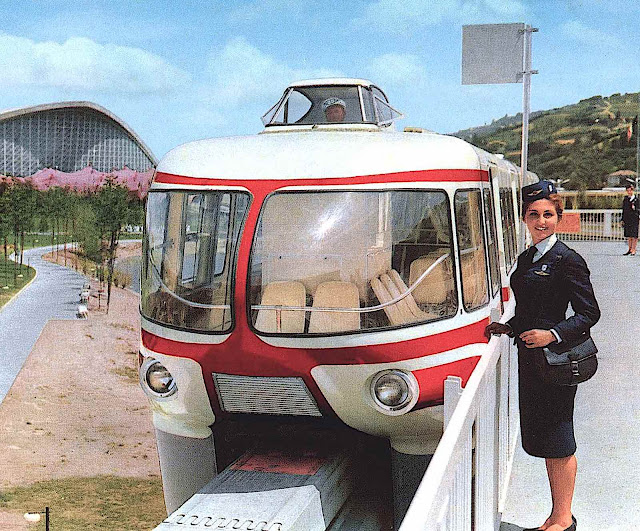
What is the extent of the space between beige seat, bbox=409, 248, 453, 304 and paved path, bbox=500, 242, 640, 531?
1063mm

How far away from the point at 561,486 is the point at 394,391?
1.64 meters

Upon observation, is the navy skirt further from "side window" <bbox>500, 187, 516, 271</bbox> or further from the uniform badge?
"side window" <bbox>500, 187, 516, 271</bbox>

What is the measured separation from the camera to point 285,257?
17.4 ft

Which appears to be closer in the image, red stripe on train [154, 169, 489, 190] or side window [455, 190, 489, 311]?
red stripe on train [154, 169, 489, 190]

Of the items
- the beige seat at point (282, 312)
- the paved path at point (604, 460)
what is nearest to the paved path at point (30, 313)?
the paved path at point (604, 460)

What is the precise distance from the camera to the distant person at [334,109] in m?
6.86

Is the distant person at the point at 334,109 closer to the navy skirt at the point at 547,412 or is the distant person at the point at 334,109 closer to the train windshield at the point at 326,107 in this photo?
the train windshield at the point at 326,107

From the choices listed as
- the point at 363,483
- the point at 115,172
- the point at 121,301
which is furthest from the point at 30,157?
the point at 363,483

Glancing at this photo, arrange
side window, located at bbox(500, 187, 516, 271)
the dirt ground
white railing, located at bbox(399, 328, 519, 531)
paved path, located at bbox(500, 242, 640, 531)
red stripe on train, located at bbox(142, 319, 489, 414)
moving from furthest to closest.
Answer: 1. the dirt ground
2. side window, located at bbox(500, 187, 516, 271)
3. red stripe on train, located at bbox(142, 319, 489, 414)
4. paved path, located at bbox(500, 242, 640, 531)
5. white railing, located at bbox(399, 328, 519, 531)

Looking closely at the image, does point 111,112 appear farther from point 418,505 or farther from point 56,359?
point 418,505

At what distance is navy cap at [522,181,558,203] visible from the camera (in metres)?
3.59

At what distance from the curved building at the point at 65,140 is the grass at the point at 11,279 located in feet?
52.6

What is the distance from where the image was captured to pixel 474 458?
11.4ft

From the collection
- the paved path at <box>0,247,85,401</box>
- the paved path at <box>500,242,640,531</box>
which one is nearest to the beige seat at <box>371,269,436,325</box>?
the paved path at <box>500,242,640,531</box>
